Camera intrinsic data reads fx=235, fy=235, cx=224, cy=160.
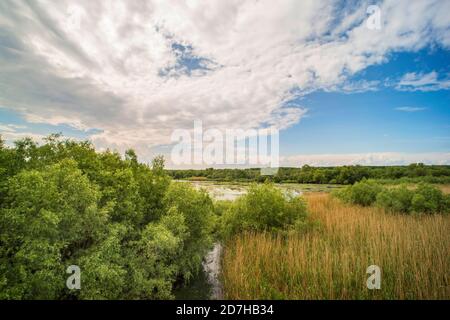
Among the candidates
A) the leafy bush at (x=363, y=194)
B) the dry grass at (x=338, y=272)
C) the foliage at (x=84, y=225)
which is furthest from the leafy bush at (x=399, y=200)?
the foliage at (x=84, y=225)

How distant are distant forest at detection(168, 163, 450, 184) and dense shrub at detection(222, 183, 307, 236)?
15396mm

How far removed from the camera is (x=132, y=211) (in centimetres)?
568

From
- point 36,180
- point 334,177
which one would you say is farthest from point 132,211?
point 334,177

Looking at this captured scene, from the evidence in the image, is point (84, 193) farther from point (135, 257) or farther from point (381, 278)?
point (381, 278)

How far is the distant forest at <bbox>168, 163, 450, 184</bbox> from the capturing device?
3039 cm

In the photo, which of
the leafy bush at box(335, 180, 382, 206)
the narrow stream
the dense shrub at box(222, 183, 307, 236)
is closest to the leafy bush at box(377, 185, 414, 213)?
the leafy bush at box(335, 180, 382, 206)

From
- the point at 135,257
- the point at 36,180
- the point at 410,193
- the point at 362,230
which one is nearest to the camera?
the point at 36,180

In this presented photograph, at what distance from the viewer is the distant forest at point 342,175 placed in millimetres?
30394

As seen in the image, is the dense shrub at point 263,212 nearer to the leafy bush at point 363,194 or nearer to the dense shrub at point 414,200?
the dense shrub at point 414,200

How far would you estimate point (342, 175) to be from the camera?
133ft

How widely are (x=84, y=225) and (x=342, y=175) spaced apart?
42906 millimetres

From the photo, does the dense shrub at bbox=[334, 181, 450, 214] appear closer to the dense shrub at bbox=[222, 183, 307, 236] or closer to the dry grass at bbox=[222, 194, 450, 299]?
the dry grass at bbox=[222, 194, 450, 299]

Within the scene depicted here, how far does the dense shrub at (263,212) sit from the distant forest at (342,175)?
1540cm
